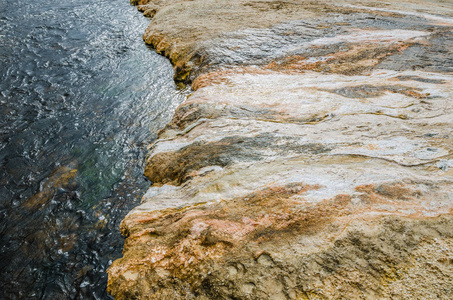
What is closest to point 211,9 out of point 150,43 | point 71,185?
point 150,43

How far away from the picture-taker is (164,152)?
324 inches

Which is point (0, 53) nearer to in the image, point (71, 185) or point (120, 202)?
point (71, 185)

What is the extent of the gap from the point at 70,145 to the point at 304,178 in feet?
23.7

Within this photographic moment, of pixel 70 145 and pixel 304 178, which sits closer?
pixel 304 178

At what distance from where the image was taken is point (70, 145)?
883 centimetres

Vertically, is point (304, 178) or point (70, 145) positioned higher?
point (304, 178)

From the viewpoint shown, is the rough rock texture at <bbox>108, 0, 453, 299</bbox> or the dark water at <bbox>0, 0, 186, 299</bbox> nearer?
the rough rock texture at <bbox>108, 0, 453, 299</bbox>

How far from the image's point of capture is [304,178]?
5383 mm

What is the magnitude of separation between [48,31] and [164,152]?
13837mm

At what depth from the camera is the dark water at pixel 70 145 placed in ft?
19.1

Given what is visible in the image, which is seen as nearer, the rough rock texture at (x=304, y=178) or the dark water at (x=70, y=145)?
the rough rock texture at (x=304, y=178)

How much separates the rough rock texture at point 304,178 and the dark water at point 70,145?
0.93 m

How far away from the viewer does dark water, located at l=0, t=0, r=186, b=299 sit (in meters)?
5.81

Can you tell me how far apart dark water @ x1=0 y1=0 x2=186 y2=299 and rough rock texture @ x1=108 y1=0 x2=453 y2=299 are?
3.04 feet
